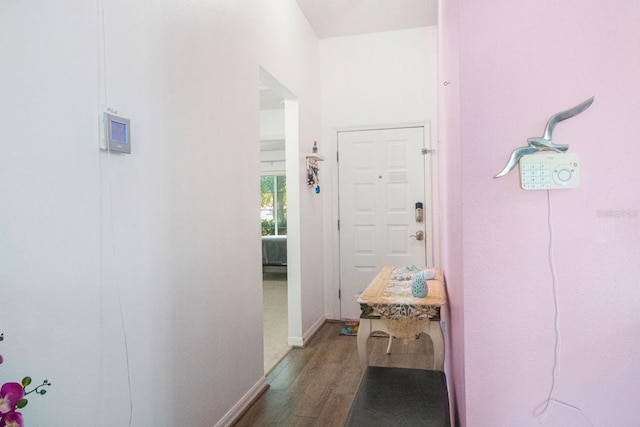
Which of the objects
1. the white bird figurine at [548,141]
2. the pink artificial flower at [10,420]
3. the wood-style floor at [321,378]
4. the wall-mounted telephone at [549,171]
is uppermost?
the white bird figurine at [548,141]

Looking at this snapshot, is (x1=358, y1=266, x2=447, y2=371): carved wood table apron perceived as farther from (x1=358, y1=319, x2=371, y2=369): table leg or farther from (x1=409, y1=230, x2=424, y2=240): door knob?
(x1=409, y1=230, x2=424, y2=240): door knob

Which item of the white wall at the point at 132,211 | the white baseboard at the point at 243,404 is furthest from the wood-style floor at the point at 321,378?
the white wall at the point at 132,211

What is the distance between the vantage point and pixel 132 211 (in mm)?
1555

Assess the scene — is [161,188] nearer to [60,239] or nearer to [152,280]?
[152,280]

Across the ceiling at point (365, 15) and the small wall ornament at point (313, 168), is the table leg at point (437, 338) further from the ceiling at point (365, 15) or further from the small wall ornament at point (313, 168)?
the ceiling at point (365, 15)

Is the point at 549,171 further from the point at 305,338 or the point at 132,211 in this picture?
the point at 305,338

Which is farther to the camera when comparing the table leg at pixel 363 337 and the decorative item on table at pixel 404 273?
the decorative item on table at pixel 404 273

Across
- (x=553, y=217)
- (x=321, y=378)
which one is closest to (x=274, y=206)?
(x=321, y=378)

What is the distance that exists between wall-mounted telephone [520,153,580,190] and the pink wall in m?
0.03

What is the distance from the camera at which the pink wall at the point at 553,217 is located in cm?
126

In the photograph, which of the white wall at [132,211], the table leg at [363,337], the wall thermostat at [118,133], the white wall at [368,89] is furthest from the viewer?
the white wall at [368,89]

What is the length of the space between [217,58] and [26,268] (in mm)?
1475

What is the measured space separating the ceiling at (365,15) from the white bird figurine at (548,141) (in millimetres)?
2764

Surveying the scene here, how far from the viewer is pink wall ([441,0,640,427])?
1.26 meters
